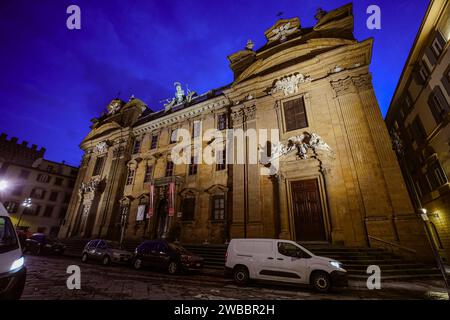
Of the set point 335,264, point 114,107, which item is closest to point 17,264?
point 335,264

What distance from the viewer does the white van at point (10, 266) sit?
3609 mm

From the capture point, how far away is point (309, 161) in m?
13.3

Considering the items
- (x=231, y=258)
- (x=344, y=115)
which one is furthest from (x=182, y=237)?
(x=344, y=115)

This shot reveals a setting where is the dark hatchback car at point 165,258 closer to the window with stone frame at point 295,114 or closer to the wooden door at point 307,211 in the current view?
the wooden door at point 307,211

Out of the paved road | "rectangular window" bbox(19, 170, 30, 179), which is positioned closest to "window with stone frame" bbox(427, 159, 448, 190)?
the paved road

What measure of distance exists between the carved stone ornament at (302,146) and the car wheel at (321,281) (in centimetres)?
814

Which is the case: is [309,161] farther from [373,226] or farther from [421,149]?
[421,149]

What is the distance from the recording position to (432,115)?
15047 millimetres

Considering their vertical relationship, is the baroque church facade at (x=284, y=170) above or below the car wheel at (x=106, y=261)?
above

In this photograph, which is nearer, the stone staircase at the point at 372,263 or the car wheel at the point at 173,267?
the stone staircase at the point at 372,263

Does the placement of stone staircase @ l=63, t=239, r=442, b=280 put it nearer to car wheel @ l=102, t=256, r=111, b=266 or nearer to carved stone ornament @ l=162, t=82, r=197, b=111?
car wheel @ l=102, t=256, r=111, b=266

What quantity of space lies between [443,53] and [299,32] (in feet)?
31.7

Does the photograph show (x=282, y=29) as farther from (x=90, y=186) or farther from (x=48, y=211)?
(x=48, y=211)

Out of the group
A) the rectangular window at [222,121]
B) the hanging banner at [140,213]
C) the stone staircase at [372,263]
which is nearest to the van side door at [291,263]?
the stone staircase at [372,263]
